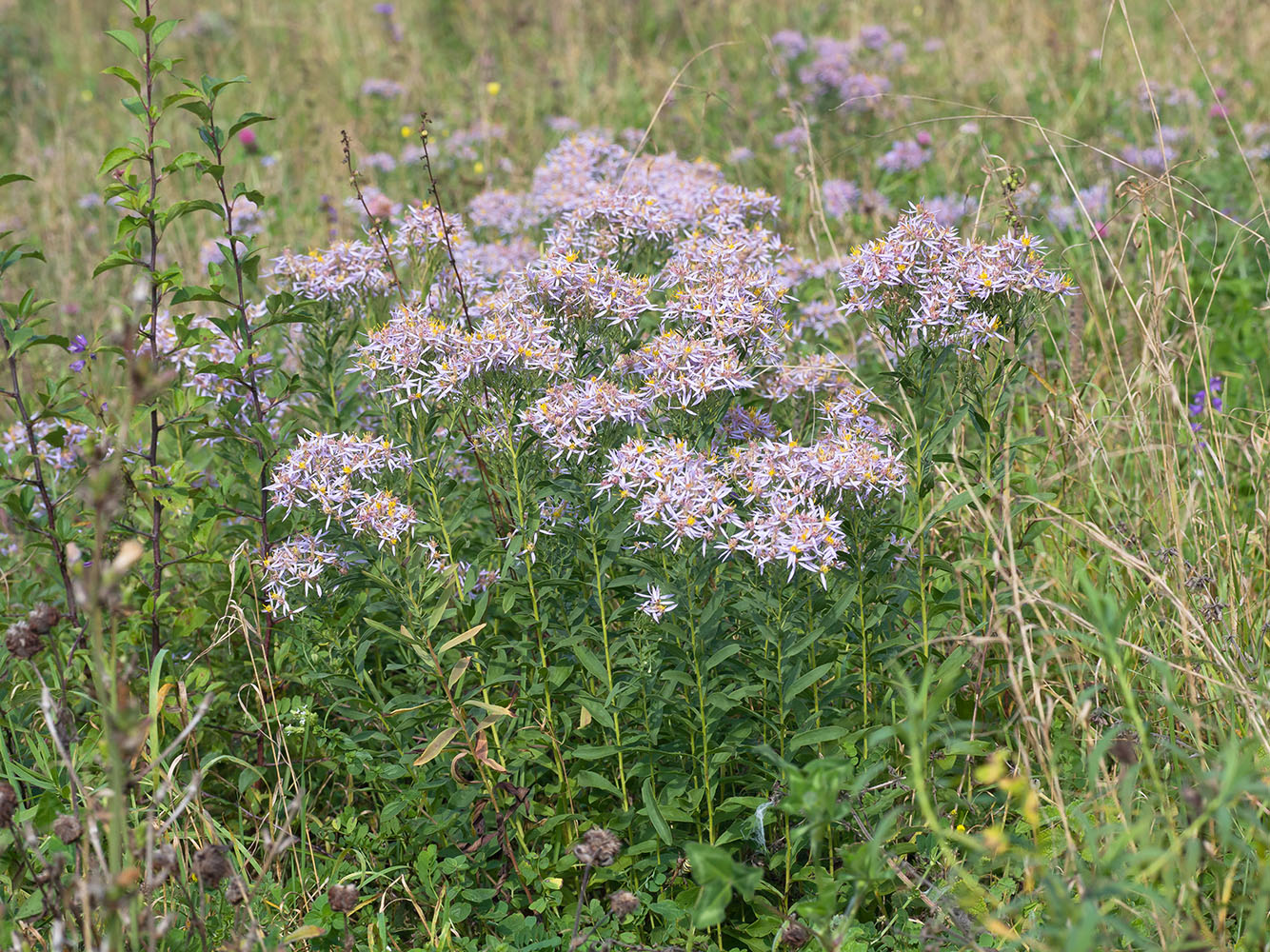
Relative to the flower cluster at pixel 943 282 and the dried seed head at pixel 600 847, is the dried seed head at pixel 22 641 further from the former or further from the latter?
the flower cluster at pixel 943 282

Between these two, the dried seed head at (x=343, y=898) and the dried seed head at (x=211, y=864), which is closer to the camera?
the dried seed head at (x=211, y=864)

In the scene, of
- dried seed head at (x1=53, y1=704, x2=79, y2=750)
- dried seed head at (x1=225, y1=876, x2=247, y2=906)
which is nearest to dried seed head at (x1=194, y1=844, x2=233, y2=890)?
dried seed head at (x1=225, y1=876, x2=247, y2=906)

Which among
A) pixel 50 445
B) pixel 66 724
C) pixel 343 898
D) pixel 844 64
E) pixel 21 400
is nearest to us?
pixel 343 898

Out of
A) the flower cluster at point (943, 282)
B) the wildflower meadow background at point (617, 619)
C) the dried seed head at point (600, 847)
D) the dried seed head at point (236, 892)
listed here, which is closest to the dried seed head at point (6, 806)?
the wildflower meadow background at point (617, 619)

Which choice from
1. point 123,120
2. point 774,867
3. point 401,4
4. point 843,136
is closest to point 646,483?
point 774,867

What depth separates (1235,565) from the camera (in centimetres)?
280

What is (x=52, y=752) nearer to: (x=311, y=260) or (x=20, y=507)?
(x=20, y=507)

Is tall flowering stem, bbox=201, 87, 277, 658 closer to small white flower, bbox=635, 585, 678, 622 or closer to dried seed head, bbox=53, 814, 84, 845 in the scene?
dried seed head, bbox=53, 814, 84, 845

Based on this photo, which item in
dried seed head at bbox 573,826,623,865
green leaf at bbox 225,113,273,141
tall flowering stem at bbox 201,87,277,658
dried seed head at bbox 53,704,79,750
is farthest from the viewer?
tall flowering stem at bbox 201,87,277,658

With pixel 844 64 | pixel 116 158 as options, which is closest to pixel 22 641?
pixel 116 158

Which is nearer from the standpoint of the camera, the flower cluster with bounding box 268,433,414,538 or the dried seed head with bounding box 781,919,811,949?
the dried seed head with bounding box 781,919,811,949

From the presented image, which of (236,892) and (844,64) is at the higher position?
(844,64)

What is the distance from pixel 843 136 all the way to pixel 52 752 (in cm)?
487

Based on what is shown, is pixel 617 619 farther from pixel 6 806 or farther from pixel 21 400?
pixel 21 400
